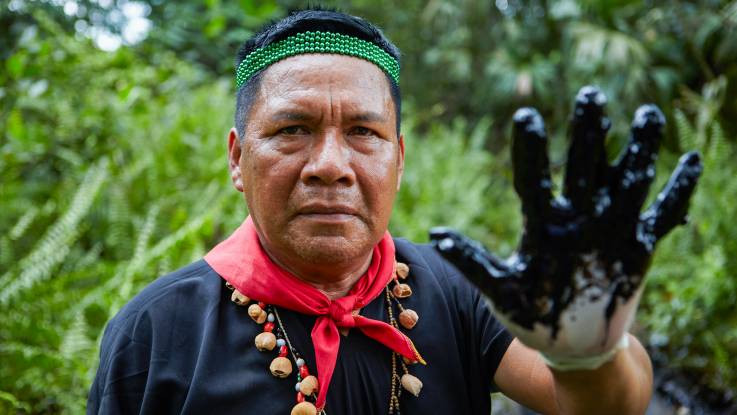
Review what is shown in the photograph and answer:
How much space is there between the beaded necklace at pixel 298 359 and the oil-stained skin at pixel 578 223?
0.48m

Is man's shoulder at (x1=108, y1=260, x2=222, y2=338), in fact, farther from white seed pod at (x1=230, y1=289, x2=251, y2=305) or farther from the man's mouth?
the man's mouth

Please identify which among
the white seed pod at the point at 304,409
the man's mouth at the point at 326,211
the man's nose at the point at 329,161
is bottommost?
the white seed pod at the point at 304,409

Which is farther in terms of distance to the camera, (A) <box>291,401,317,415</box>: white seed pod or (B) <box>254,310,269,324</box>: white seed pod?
(B) <box>254,310,269,324</box>: white seed pod

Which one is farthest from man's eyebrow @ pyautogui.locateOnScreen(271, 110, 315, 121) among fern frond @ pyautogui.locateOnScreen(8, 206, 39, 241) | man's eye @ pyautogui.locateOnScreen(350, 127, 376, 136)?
fern frond @ pyautogui.locateOnScreen(8, 206, 39, 241)

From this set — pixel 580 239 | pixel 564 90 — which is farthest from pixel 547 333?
pixel 564 90

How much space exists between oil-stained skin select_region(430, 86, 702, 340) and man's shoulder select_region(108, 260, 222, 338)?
66 cm

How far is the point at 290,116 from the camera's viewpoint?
1.30 meters

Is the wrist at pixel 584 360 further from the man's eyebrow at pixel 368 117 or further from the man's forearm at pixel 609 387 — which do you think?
the man's eyebrow at pixel 368 117

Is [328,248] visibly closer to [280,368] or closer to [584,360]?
[280,368]

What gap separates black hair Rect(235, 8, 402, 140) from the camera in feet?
4.43

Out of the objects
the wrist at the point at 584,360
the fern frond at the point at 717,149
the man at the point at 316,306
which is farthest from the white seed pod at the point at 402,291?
the fern frond at the point at 717,149

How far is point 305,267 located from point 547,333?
1.99 feet

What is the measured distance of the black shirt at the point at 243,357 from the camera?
1.28 m

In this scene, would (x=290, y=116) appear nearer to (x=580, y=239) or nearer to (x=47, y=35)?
(x=580, y=239)
